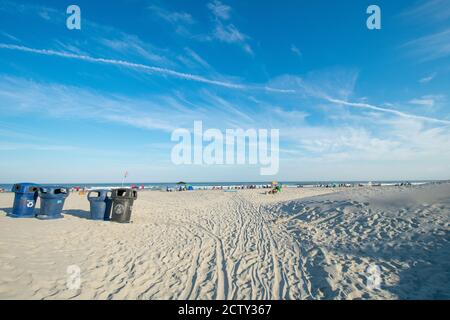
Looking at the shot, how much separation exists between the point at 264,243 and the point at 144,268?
4.10 m

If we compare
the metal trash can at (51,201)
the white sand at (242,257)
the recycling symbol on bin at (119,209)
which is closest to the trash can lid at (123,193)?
the recycling symbol on bin at (119,209)

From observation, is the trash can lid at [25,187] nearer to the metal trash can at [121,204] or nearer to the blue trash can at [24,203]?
the blue trash can at [24,203]

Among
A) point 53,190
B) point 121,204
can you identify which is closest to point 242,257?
point 121,204

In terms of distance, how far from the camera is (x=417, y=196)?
10.2 metres

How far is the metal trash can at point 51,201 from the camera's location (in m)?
9.69

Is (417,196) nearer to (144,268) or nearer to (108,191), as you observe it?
(144,268)

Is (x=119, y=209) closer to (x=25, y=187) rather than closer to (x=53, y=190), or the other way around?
(x=53, y=190)

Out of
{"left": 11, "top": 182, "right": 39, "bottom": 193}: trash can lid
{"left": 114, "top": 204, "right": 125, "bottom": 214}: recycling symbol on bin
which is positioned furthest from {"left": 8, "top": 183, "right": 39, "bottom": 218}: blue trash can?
{"left": 114, "top": 204, "right": 125, "bottom": 214}: recycling symbol on bin

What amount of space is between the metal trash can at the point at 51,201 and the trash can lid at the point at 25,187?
0.41m

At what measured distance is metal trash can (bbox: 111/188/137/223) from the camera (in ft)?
34.0

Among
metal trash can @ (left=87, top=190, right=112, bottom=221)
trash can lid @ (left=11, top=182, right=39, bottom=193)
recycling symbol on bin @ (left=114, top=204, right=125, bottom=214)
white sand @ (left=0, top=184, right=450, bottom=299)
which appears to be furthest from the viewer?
metal trash can @ (left=87, top=190, right=112, bottom=221)

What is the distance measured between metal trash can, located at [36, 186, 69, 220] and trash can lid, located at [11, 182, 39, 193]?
0.41 meters

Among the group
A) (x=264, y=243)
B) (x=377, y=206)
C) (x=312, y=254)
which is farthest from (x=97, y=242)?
(x=377, y=206)

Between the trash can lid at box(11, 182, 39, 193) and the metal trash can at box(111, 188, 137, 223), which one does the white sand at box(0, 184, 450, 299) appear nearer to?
the metal trash can at box(111, 188, 137, 223)
